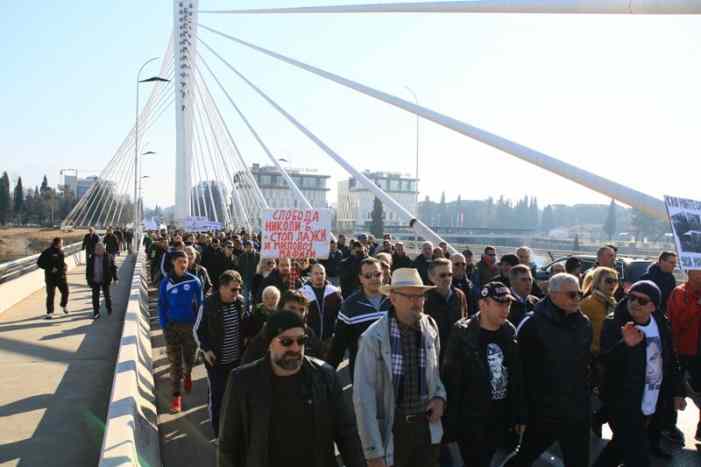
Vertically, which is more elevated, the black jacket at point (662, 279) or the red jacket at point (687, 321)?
the black jacket at point (662, 279)

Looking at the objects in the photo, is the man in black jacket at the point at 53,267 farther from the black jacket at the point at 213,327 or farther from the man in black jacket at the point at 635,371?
the man in black jacket at the point at 635,371

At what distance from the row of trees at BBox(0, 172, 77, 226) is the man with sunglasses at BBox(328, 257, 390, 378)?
95285 mm

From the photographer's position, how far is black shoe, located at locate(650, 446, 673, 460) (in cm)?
552

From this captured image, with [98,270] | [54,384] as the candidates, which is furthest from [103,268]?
[54,384]

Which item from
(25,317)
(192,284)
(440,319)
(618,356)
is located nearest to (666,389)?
(618,356)

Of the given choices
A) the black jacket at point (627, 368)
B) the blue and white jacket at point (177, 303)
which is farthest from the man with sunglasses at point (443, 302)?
the blue and white jacket at point (177, 303)

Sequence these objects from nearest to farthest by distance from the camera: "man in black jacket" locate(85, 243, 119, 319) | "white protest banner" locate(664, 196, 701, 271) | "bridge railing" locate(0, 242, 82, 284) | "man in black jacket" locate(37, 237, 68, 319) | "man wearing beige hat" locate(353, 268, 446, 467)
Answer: "man wearing beige hat" locate(353, 268, 446, 467) < "white protest banner" locate(664, 196, 701, 271) < "man in black jacket" locate(37, 237, 68, 319) < "man in black jacket" locate(85, 243, 119, 319) < "bridge railing" locate(0, 242, 82, 284)

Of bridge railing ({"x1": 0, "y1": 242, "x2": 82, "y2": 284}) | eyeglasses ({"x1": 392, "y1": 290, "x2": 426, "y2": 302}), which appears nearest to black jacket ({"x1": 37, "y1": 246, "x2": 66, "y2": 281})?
bridge railing ({"x1": 0, "y1": 242, "x2": 82, "y2": 284})

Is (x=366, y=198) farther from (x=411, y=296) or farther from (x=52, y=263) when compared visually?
(x=411, y=296)

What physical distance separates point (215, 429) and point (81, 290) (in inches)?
517

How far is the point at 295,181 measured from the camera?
130 m

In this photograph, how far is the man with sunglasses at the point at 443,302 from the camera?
5770 mm

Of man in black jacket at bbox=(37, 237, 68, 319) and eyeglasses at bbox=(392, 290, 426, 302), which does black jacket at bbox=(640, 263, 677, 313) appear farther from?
man in black jacket at bbox=(37, 237, 68, 319)

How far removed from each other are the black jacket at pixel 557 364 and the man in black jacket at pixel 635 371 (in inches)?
17.1
